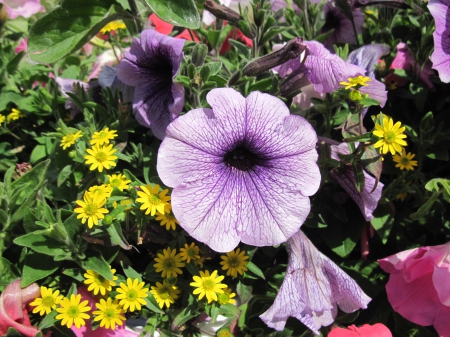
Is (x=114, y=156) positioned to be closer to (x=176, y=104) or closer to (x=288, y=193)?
(x=176, y=104)

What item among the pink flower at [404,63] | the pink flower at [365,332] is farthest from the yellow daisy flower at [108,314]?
the pink flower at [404,63]

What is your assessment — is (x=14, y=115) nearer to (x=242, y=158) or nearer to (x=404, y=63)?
(x=242, y=158)

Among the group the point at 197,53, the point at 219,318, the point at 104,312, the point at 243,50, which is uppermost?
the point at 197,53

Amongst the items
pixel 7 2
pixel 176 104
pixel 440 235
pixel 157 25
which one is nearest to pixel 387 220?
pixel 440 235

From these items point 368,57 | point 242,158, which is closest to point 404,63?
point 368,57

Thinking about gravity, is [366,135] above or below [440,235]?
above

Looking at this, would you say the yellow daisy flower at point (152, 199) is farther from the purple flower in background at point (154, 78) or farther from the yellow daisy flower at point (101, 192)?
the purple flower in background at point (154, 78)
